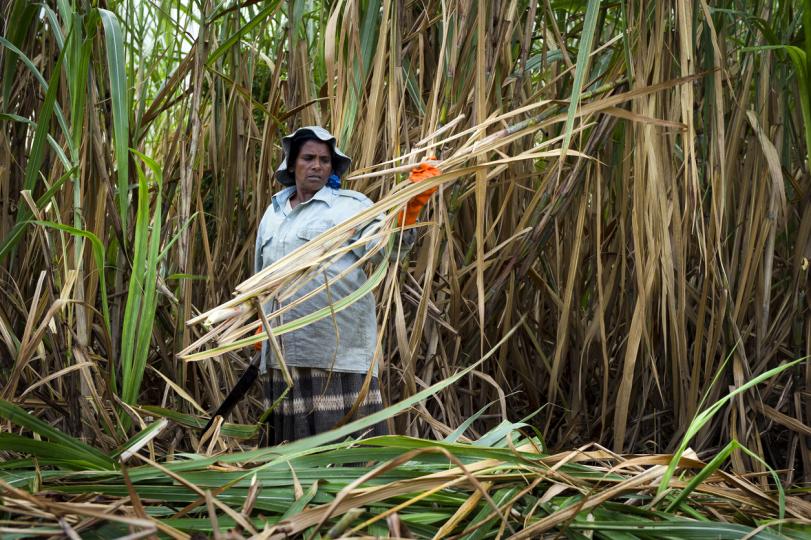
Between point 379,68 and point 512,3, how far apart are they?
→ 0.34m

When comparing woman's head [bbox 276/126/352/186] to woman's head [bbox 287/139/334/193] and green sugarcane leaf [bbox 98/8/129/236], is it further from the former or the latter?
green sugarcane leaf [bbox 98/8/129/236]

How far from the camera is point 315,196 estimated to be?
2.36 m

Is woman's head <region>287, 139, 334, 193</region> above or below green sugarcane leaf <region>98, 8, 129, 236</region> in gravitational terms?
below

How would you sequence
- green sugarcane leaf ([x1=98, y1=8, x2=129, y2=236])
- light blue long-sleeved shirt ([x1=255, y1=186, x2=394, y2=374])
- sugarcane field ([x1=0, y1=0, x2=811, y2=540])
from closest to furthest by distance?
sugarcane field ([x1=0, y1=0, x2=811, y2=540]), green sugarcane leaf ([x1=98, y1=8, x2=129, y2=236]), light blue long-sleeved shirt ([x1=255, y1=186, x2=394, y2=374])

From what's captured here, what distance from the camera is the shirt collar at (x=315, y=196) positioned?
2.36 metres

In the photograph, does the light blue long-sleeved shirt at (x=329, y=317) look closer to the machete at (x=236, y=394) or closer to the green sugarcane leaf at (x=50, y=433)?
the machete at (x=236, y=394)

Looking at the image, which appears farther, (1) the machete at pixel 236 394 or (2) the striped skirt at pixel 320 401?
(2) the striped skirt at pixel 320 401

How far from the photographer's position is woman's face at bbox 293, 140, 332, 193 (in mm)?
2348

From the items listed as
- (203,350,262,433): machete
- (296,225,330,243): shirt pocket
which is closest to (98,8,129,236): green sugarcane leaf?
(203,350,262,433): machete

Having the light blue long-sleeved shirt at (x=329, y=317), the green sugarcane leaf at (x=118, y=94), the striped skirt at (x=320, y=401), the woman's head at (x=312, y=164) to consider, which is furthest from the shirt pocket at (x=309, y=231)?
the green sugarcane leaf at (x=118, y=94)

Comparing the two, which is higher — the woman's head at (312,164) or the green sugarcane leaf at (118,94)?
the green sugarcane leaf at (118,94)

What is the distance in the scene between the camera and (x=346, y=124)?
224 centimetres

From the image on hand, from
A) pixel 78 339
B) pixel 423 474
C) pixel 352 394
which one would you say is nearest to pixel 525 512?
pixel 423 474

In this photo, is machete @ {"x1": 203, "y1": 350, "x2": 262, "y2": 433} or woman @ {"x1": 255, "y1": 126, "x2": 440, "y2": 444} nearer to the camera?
machete @ {"x1": 203, "y1": 350, "x2": 262, "y2": 433}
